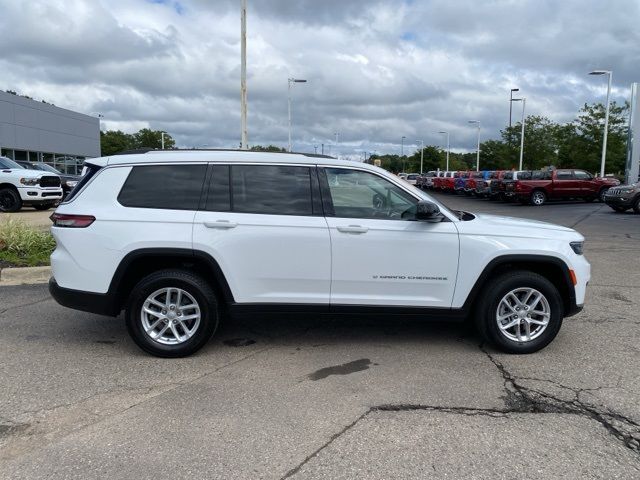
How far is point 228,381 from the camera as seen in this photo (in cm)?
427

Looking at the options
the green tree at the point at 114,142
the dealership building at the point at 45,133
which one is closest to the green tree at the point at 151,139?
the green tree at the point at 114,142

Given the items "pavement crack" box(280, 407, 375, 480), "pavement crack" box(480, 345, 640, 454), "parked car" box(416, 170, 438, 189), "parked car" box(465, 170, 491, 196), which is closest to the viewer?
"pavement crack" box(280, 407, 375, 480)

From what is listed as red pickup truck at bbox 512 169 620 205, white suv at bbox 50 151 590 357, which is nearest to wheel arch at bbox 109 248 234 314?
white suv at bbox 50 151 590 357

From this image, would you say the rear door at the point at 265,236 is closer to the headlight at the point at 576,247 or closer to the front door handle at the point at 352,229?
the front door handle at the point at 352,229

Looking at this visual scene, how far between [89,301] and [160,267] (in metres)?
0.67

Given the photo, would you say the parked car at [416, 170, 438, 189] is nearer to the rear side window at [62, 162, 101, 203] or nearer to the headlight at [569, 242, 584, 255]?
the headlight at [569, 242, 584, 255]

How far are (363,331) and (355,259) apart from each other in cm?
120

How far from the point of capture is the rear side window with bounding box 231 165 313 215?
4766mm

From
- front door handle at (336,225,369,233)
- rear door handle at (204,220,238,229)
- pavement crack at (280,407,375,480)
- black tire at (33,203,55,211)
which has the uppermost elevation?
rear door handle at (204,220,238,229)

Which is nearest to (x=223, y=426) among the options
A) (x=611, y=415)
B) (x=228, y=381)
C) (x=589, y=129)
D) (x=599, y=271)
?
(x=228, y=381)

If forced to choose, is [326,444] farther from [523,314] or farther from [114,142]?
[114,142]

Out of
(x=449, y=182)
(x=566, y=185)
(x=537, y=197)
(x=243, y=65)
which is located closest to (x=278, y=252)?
(x=243, y=65)

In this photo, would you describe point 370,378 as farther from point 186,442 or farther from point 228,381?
point 186,442

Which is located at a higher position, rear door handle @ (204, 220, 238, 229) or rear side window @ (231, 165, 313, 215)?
rear side window @ (231, 165, 313, 215)
